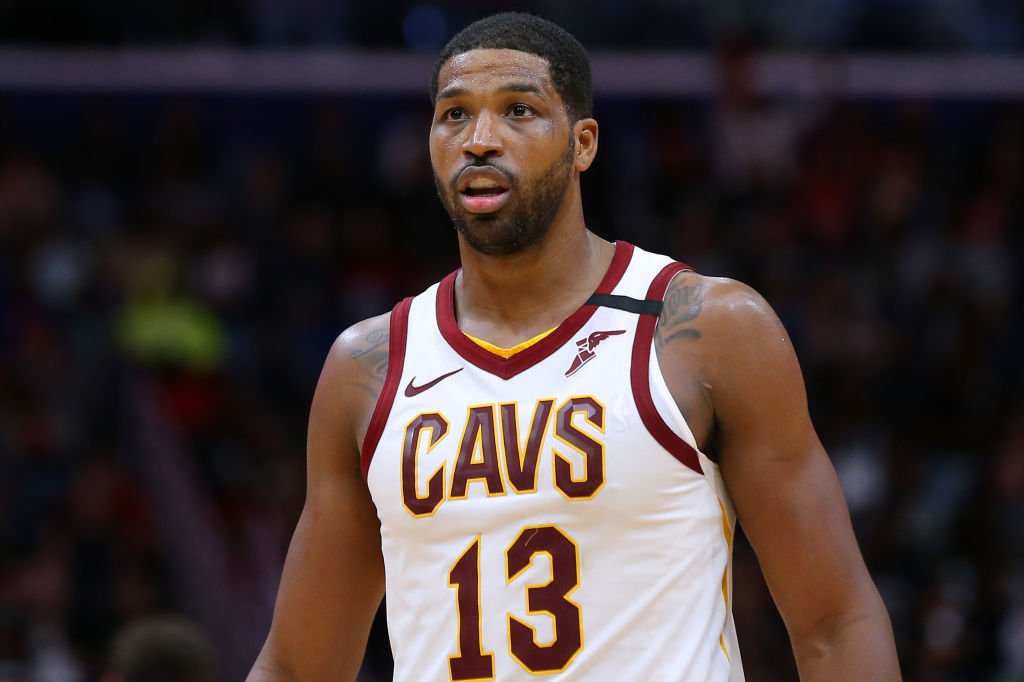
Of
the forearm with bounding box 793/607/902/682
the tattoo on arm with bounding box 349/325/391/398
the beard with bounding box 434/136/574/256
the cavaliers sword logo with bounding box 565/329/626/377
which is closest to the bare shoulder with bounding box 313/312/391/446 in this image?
the tattoo on arm with bounding box 349/325/391/398

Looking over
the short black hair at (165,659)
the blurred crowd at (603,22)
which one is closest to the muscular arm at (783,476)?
the short black hair at (165,659)

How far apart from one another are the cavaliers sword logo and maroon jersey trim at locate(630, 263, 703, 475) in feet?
0.20

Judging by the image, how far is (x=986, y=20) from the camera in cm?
1384

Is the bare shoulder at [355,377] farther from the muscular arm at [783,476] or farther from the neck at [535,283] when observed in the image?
the muscular arm at [783,476]

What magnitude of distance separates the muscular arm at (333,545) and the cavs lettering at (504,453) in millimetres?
258

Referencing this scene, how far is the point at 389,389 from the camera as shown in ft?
12.2

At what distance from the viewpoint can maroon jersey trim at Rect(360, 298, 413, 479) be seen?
12.0ft

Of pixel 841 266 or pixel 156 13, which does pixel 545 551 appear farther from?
pixel 156 13

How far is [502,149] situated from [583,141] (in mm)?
268

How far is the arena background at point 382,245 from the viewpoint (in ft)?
34.5

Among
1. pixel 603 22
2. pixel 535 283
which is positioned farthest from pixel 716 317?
pixel 603 22

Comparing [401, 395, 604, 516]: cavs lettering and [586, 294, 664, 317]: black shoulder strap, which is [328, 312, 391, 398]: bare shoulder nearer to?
[401, 395, 604, 516]: cavs lettering

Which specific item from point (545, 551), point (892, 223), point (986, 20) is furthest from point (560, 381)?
point (986, 20)

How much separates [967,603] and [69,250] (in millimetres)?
6957
